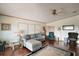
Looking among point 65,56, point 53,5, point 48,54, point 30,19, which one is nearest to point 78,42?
point 65,56

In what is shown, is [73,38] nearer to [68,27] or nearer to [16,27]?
[68,27]

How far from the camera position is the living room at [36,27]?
5.54 feet

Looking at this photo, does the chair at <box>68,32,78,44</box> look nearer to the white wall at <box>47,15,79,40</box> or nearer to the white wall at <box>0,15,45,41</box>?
the white wall at <box>47,15,79,40</box>

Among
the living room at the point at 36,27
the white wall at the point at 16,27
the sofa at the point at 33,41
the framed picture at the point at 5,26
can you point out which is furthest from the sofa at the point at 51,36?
the framed picture at the point at 5,26

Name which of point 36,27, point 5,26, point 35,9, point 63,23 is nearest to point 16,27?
point 5,26

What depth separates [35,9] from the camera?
1721mm

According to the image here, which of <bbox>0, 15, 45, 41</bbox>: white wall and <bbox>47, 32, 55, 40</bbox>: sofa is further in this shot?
<bbox>47, 32, 55, 40</bbox>: sofa

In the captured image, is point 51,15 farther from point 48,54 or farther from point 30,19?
point 48,54

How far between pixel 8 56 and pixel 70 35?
1.32 metres

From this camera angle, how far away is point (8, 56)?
1738 millimetres

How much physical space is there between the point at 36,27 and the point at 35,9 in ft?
1.19

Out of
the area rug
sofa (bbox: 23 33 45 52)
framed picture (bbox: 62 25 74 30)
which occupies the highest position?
framed picture (bbox: 62 25 74 30)

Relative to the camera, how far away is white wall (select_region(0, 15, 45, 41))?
169 centimetres

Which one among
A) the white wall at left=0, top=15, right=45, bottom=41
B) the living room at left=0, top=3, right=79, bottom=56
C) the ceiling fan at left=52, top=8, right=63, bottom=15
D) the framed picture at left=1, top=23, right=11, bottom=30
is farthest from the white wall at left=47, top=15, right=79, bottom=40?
the framed picture at left=1, top=23, right=11, bottom=30
